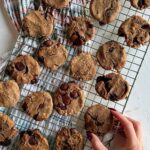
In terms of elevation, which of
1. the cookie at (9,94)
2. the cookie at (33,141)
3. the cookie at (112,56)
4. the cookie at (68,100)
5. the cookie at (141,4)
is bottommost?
the cookie at (33,141)

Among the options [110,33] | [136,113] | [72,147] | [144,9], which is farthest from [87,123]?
[144,9]

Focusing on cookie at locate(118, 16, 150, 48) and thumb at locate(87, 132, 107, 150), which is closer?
thumb at locate(87, 132, 107, 150)

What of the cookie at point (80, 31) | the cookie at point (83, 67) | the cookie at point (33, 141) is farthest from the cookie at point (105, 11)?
the cookie at point (33, 141)

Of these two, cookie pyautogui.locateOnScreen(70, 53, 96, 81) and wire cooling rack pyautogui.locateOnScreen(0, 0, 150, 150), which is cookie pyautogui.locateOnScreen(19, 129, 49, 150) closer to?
wire cooling rack pyautogui.locateOnScreen(0, 0, 150, 150)

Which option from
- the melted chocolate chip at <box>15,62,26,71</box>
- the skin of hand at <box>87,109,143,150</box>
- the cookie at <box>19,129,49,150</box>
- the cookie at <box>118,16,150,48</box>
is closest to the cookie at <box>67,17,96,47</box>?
the cookie at <box>118,16,150,48</box>

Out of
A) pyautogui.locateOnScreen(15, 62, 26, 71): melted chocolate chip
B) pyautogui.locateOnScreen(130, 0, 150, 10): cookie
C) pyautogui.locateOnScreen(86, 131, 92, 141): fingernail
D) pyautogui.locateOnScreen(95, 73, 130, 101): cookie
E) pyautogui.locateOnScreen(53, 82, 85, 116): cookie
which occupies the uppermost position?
pyautogui.locateOnScreen(130, 0, 150, 10): cookie

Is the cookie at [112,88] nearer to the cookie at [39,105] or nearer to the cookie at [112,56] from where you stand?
the cookie at [112,56]
